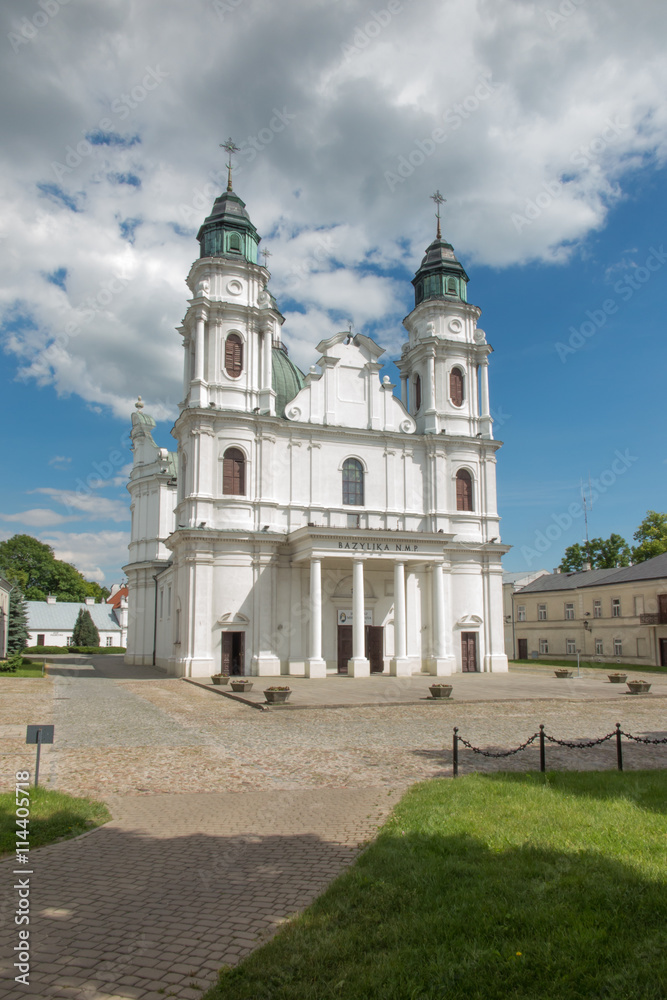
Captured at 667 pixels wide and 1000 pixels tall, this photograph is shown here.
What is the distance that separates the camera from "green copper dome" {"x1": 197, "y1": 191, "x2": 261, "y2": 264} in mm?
38906

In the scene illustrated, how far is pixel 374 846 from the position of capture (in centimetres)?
736

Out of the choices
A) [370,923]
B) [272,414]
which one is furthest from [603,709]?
[272,414]

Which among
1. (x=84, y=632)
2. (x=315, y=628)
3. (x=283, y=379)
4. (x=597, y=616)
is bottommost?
(x=84, y=632)

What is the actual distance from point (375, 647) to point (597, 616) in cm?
2484

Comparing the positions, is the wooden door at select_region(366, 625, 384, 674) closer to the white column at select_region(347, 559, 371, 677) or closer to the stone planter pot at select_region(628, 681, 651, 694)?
the white column at select_region(347, 559, 371, 677)

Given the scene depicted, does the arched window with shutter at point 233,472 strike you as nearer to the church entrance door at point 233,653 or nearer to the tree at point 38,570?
the church entrance door at point 233,653

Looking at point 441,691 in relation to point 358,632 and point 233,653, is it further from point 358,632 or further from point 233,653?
point 233,653

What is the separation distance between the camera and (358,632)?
33438mm

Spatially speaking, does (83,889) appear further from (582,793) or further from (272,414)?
(272,414)

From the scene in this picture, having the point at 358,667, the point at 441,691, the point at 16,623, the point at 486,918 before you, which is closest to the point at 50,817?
the point at 486,918

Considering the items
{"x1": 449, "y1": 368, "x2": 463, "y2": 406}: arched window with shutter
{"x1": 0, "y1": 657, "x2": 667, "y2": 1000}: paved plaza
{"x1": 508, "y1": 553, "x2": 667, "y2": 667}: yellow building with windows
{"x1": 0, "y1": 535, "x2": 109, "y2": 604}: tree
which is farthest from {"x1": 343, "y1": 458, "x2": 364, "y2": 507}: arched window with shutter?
{"x1": 0, "y1": 535, "x2": 109, "y2": 604}: tree

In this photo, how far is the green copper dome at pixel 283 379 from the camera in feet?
137

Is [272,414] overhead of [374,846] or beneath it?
overhead

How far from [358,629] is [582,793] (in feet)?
79.1
